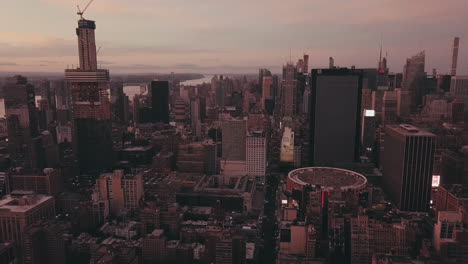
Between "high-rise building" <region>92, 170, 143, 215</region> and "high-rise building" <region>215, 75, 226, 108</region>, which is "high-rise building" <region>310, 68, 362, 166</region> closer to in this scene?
"high-rise building" <region>92, 170, 143, 215</region>

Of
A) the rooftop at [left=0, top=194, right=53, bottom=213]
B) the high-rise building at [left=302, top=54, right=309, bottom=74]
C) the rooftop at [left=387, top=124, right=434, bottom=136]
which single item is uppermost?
the high-rise building at [left=302, top=54, right=309, bottom=74]

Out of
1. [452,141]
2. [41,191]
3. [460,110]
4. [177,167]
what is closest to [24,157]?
[41,191]

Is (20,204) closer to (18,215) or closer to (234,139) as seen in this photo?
(18,215)

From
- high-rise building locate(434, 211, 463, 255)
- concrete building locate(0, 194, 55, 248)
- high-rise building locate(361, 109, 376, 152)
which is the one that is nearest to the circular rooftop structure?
high-rise building locate(434, 211, 463, 255)

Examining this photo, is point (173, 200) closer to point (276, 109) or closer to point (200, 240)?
point (200, 240)

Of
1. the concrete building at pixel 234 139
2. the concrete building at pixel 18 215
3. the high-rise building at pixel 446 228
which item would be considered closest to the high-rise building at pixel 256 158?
the concrete building at pixel 234 139

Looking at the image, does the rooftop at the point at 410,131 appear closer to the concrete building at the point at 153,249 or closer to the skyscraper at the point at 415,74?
the concrete building at the point at 153,249

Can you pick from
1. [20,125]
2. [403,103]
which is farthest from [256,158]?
[403,103]
